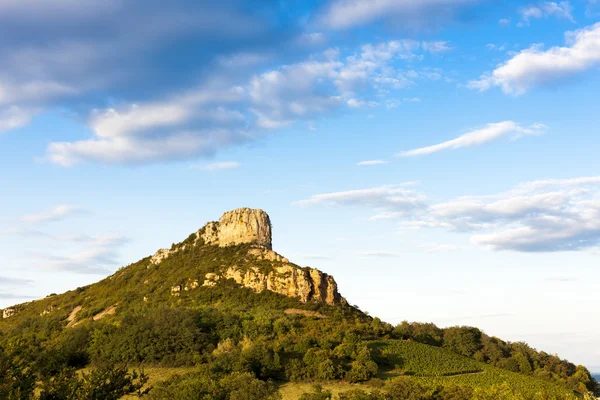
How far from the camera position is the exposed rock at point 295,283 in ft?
341

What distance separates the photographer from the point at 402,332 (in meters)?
101

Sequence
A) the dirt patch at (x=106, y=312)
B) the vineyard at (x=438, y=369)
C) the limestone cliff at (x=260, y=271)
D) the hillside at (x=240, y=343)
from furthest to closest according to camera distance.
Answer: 1. the dirt patch at (x=106, y=312)
2. the limestone cliff at (x=260, y=271)
3. the vineyard at (x=438, y=369)
4. the hillside at (x=240, y=343)

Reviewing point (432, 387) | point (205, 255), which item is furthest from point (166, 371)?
point (205, 255)

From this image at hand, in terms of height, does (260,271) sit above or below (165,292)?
above

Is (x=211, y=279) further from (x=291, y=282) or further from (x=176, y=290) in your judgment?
(x=291, y=282)

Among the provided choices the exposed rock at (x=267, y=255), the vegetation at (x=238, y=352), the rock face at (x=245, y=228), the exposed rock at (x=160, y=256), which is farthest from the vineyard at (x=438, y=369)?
the exposed rock at (x=160, y=256)

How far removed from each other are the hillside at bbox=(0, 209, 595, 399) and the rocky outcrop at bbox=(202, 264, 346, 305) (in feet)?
0.70

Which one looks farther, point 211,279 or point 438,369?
point 211,279

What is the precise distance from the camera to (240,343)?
75.5 metres

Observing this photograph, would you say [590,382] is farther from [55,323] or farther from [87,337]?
[55,323]

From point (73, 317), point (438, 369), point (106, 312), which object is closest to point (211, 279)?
point (106, 312)

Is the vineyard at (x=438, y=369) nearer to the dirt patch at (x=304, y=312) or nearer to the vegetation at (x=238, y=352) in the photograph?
the vegetation at (x=238, y=352)

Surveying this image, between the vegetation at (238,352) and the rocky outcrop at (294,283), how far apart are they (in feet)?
6.21

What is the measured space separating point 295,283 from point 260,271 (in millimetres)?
8542
